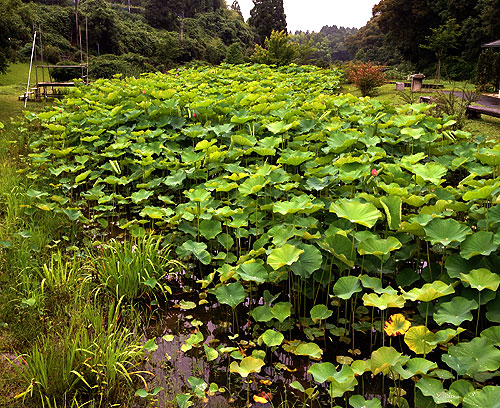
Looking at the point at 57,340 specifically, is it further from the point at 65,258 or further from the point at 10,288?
the point at 65,258

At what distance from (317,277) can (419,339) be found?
0.67 metres

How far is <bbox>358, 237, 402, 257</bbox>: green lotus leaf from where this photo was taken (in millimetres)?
→ 1983

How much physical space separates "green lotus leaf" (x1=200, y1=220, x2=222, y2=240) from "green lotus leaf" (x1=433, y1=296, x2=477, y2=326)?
136 centimetres

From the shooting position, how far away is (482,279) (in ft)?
5.88

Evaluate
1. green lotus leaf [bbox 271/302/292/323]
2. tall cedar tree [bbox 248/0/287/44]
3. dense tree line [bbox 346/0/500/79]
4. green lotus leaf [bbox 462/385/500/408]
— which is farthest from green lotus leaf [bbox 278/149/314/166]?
tall cedar tree [bbox 248/0/287/44]

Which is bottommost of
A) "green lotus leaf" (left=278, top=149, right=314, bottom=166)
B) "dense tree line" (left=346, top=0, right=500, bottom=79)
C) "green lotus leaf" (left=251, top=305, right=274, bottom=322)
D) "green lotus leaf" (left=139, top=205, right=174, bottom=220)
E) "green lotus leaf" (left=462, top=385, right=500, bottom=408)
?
"green lotus leaf" (left=251, top=305, right=274, bottom=322)

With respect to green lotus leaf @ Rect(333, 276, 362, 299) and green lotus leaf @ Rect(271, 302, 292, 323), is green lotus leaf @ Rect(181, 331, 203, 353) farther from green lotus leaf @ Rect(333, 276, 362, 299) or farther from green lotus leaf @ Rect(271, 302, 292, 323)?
green lotus leaf @ Rect(333, 276, 362, 299)

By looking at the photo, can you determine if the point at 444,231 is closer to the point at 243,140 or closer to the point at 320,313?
the point at 320,313

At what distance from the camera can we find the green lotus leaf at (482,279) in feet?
5.74

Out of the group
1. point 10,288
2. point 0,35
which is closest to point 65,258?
point 10,288

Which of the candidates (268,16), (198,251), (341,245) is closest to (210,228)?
(198,251)

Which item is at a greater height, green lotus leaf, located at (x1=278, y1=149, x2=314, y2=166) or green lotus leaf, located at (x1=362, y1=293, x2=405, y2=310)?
green lotus leaf, located at (x1=278, y1=149, x2=314, y2=166)

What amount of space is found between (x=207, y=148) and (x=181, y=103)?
1.42 m

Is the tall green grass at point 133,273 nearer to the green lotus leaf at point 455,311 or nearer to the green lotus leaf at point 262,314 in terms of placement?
the green lotus leaf at point 262,314
